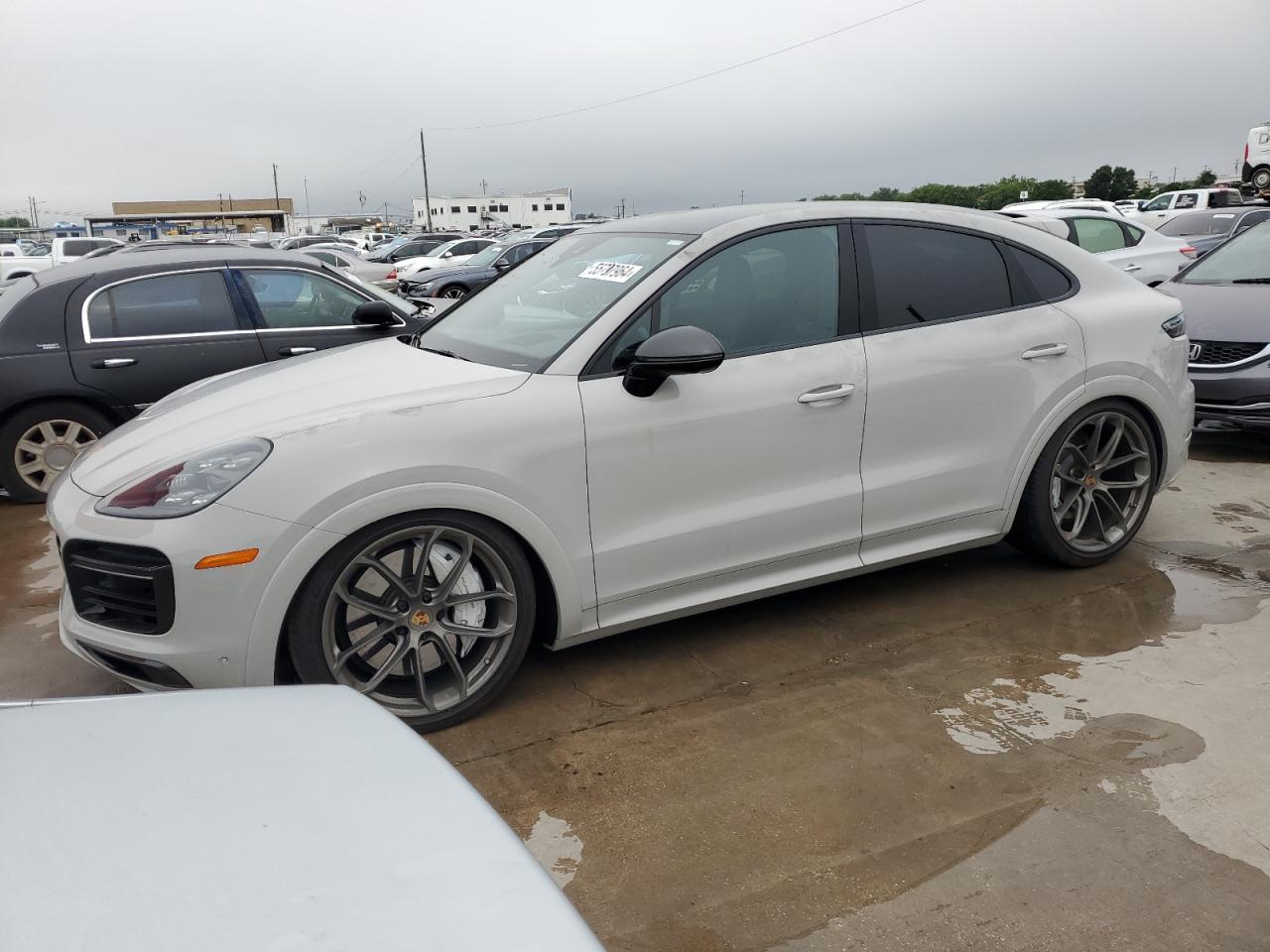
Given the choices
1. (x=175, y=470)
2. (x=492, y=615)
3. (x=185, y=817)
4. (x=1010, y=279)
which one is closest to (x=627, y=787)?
(x=492, y=615)

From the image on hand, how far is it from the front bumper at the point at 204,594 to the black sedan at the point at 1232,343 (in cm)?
603

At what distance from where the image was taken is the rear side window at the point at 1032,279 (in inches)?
Answer: 173

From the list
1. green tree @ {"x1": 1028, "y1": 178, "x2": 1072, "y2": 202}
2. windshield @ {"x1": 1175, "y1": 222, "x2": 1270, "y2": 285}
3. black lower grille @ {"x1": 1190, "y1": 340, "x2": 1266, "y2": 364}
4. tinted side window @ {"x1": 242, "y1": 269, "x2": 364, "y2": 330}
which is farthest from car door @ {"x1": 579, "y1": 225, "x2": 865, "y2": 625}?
green tree @ {"x1": 1028, "y1": 178, "x2": 1072, "y2": 202}

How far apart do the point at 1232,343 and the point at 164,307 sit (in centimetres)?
690

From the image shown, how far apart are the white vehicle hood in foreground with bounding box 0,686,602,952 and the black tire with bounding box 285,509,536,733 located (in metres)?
1.42

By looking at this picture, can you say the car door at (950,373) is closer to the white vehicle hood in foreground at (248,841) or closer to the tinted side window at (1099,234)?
the white vehicle hood in foreground at (248,841)

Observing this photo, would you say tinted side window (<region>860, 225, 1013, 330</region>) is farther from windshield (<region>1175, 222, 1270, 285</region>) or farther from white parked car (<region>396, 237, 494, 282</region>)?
white parked car (<region>396, 237, 494, 282</region>)

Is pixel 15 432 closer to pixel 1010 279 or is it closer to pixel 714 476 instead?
pixel 714 476

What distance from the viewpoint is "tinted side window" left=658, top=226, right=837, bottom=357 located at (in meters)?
3.77

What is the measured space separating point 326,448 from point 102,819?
1882 millimetres

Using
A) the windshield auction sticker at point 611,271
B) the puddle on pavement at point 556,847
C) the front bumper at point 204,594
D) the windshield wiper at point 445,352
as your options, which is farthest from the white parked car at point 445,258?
the puddle on pavement at point 556,847

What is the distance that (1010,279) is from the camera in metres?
4.39

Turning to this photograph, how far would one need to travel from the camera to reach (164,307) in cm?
662

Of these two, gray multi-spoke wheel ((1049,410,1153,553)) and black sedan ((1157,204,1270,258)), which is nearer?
gray multi-spoke wheel ((1049,410,1153,553))
